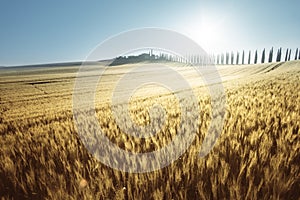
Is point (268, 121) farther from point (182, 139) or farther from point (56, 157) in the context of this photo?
point (56, 157)

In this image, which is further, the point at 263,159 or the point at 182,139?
the point at 182,139

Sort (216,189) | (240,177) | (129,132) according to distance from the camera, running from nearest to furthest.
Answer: (216,189), (240,177), (129,132)

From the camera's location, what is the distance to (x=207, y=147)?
2.54m

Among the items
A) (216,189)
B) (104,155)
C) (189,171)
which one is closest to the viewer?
(216,189)

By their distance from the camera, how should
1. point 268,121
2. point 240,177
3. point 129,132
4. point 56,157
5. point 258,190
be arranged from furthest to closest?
1. point 129,132
2. point 268,121
3. point 56,157
4. point 240,177
5. point 258,190

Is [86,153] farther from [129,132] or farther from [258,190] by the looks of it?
[258,190]

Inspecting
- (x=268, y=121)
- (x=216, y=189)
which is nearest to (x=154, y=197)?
(x=216, y=189)

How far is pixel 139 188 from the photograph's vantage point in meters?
1.88

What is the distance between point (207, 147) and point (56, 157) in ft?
6.06

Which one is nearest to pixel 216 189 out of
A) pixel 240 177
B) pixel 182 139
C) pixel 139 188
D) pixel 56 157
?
pixel 240 177

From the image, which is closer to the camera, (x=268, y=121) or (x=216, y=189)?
(x=216, y=189)

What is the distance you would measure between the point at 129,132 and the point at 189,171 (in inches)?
79.3

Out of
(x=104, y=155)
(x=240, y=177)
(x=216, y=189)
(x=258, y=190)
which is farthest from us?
(x=104, y=155)

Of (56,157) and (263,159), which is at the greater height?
(263,159)
